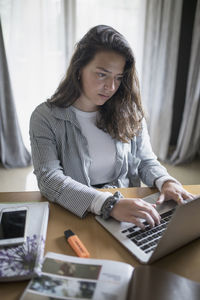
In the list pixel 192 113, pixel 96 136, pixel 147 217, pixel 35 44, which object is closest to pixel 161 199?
pixel 147 217

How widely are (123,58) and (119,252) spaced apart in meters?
0.74

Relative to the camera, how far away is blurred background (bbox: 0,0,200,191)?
2.38 metres

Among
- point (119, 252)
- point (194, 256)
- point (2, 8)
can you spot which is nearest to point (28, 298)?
point (119, 252)

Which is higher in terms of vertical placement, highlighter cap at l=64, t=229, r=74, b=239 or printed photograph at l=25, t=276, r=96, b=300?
printed photograph at l=25, t=276, r=96, b=300

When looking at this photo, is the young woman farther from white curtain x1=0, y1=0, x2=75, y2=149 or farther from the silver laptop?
white curtain x1=0, y1=0, x2=75, y2=149

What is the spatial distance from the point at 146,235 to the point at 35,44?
2.26 metres

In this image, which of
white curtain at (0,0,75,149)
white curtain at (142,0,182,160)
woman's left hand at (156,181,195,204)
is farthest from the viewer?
white curtain at (142,0,182,160)

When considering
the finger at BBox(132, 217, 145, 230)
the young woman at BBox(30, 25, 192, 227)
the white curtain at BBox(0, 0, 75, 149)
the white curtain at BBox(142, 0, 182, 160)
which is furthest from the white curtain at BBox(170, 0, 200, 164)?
the finger at BBox(132, 217, 145, 230)

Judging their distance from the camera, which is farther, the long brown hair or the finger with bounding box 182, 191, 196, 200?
the long brown hair

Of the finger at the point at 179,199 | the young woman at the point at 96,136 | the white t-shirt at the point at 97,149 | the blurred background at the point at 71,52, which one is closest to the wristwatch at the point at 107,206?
the young woman at the point at 96,136

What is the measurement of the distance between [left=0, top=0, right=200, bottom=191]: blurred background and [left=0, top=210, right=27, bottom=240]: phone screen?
1.65 metres

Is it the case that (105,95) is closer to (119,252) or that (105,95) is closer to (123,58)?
(123,58)

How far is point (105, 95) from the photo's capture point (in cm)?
109

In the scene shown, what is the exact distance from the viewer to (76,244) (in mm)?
665
